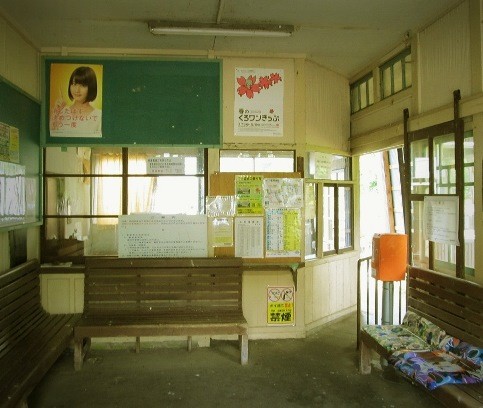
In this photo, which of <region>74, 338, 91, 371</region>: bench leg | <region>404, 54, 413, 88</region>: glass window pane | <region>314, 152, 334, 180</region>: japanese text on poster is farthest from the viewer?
<region>314, 152, 334, 180</region>: japanese text on poster

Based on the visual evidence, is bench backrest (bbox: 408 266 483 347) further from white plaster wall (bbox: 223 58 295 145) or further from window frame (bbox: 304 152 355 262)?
white plaster wall (bbox: 223 58 295 145)

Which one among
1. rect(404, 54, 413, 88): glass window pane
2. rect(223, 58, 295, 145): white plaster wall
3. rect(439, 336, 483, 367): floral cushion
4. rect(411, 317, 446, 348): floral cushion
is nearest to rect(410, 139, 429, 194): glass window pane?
rect(404, 54, 413, 88): glass window pane

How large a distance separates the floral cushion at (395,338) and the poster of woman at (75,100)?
4.42 m

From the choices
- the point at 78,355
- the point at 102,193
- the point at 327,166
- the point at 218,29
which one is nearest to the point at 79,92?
the point at 102,193

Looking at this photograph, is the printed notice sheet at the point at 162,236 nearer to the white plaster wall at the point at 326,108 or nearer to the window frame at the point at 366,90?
the white plaster wall at the point at 326,108

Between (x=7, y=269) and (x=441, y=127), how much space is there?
17.7 ft

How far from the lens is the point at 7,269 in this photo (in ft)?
15.3

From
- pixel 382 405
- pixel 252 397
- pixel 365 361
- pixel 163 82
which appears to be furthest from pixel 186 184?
pixel 382 405

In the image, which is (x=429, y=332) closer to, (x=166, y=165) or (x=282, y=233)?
(x=282, y=233)

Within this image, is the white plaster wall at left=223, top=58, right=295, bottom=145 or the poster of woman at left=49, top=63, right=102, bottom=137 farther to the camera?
the white plaster wall at left=223, top=58, right=295, bottom=145

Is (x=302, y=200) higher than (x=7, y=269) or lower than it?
higher

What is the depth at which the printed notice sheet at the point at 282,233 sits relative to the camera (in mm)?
5562

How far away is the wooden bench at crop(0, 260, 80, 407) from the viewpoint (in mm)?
3367

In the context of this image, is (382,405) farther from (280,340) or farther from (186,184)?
(186,184)
